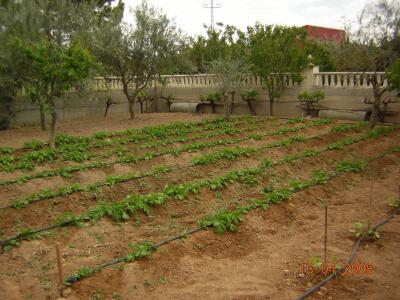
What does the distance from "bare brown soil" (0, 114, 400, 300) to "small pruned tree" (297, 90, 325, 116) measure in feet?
28.3

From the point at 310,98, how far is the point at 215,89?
18.3 ft

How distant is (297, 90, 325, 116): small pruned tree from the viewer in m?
17.3

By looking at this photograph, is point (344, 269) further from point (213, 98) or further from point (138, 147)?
point (213, 98)

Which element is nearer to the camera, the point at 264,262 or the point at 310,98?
the point at 264,262

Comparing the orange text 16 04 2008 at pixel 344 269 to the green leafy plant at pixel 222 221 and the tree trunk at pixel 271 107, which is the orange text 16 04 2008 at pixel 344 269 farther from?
the tree trunk at pixel 271 107

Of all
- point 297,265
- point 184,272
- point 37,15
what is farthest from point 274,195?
point 37,15

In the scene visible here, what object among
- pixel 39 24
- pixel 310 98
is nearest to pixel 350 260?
pixel 39 24

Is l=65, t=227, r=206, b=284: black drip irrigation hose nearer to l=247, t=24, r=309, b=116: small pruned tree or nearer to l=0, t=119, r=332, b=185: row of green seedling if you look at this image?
l=0, t=119, r=332, b=185: row of green seedling

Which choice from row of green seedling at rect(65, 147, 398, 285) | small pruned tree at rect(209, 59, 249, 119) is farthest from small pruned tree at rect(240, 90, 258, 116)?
row of green seedling at rect(65, 147, 398, 285)

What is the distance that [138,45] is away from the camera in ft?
53.7

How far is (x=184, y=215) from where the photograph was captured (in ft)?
23.2

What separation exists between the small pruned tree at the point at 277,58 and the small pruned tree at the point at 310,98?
872 millimetres

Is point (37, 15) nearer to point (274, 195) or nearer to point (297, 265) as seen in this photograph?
point (274, 195)

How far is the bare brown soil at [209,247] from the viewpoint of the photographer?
15.0 ft
